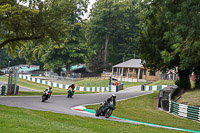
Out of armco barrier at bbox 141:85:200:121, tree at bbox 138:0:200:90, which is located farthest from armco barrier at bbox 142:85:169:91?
armco barrier at bbox 141:85:200:121

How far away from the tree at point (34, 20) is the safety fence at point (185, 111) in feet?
43.3

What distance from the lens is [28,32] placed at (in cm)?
2780

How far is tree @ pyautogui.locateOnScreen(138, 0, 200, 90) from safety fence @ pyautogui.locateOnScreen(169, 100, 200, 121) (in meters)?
3.32

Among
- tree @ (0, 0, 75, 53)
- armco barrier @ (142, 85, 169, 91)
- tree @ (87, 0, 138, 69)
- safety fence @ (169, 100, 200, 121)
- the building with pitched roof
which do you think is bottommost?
safety fence @ (169, 100, 200, 121)

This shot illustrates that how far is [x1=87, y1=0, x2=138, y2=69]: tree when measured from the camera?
255 feet

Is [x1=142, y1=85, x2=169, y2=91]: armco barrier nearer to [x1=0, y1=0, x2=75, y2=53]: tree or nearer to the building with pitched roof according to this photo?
the building with pitched roof

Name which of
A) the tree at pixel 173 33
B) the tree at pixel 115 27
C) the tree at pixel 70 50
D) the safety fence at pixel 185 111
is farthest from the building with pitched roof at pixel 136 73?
the safety fence at pixel 185 111

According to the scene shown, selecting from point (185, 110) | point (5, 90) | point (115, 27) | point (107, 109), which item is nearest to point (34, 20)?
point (5, 90)

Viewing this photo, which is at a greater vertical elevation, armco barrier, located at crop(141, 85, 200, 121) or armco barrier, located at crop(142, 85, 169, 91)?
armco barrier, located at crop(142, 85, 169, 91)

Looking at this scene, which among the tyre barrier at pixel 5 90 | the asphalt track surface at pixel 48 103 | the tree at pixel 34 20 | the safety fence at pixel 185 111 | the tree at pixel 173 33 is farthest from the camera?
the tyre barrier at pixel 5 90

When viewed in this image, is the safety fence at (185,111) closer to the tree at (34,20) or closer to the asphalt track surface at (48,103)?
the asphalt track surface at (48,103)

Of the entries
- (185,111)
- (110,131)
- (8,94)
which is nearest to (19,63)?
(8,94)

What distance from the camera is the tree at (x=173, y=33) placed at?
1476cm

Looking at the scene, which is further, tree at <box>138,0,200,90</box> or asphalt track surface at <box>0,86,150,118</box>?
asphalt track surface at <box>0,86,150,118</box>
